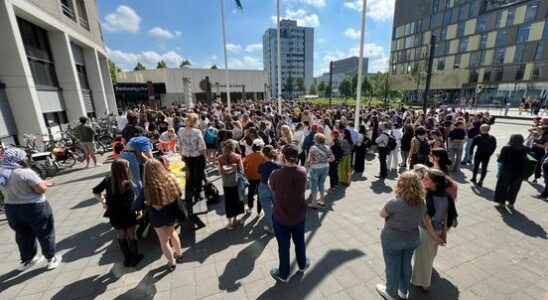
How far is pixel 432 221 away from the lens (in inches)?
115

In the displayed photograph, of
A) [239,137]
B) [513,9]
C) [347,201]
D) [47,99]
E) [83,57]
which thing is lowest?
[347,201]

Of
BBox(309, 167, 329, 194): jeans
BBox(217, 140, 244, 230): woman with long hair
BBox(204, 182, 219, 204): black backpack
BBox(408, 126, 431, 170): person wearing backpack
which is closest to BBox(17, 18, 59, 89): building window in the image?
BBox(204, 182, 219, 204): black backpack

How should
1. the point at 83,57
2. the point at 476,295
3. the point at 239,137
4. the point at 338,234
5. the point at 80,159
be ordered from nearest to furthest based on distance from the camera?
1. the point at 476,295
2. the point at 338,234
3. the point at 239,137
4. the point at 80,159
5. the point at 83,57

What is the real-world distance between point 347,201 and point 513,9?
52.1 m

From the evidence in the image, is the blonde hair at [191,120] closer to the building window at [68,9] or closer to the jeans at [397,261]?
the jeans at [397,261]

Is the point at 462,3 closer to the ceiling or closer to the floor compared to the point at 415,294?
closer to the ceiling

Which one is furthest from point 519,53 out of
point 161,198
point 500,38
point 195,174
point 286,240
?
point 161,198

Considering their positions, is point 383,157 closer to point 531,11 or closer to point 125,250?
point 125,250

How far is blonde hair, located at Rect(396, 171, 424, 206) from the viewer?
8.09 feet

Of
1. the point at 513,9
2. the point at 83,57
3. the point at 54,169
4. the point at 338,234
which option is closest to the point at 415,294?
the point at 338,234

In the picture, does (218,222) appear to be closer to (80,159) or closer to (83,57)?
(80,159)

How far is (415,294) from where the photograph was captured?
10.00ft

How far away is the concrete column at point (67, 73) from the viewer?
520 inches

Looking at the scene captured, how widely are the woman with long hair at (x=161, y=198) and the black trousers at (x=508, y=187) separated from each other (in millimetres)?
6870
